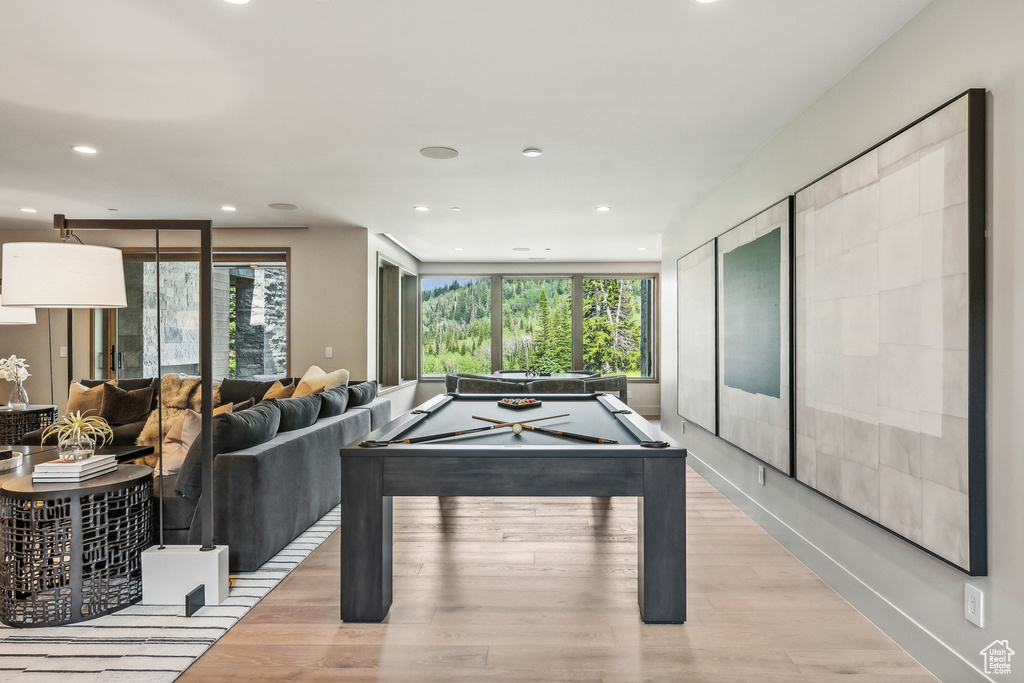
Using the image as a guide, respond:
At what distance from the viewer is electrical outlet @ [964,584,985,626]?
6.03 feet

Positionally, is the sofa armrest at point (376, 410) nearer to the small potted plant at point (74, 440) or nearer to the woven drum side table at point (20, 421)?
the small potted plant at point (74, 440)

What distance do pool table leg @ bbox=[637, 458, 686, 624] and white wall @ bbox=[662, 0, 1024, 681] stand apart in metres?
0.81

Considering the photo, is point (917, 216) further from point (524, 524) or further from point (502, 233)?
point (502, 233)

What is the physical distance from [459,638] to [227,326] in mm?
5787

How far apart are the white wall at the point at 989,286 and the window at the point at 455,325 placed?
6.38 m

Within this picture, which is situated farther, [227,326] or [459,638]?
[227,326]

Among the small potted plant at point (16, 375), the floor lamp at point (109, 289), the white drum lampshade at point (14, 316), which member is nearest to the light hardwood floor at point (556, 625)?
the floor lamp at point (109, 289)

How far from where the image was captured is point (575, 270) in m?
9.14

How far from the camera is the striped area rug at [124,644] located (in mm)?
2061

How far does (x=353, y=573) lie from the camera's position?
2.43 meters

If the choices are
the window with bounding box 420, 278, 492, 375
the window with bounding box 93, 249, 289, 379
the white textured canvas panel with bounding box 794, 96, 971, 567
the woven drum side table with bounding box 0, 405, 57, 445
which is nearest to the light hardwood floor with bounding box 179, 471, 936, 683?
the white textured canvas panel with bounding box 794, 96, 971, 567

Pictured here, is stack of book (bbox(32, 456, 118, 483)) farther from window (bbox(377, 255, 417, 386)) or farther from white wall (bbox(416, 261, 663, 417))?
white wall (bbox(416, 261, 663, 417))

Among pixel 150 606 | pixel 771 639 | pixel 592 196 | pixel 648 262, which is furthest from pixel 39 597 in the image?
pixel 648 262

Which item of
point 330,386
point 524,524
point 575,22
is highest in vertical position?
point 575,22
